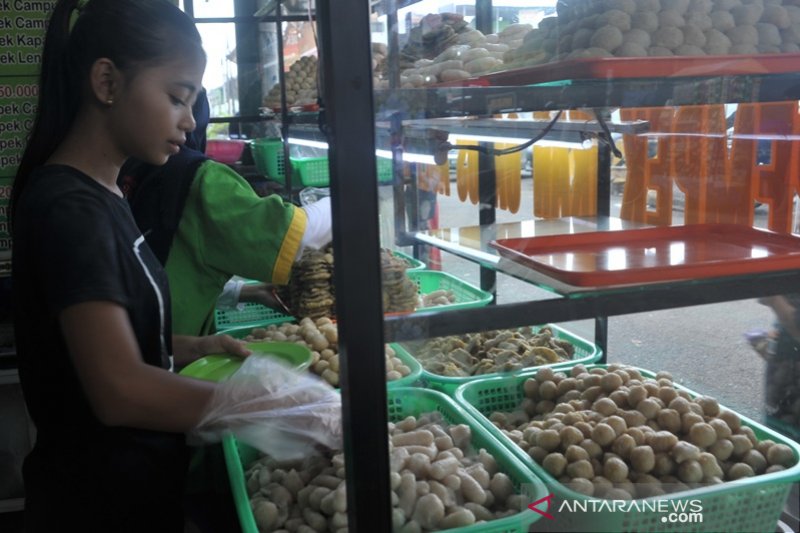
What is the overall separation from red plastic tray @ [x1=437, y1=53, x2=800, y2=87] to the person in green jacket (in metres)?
0.94

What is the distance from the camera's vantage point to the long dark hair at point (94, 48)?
52.9 inches

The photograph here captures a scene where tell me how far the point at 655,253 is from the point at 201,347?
120 centimetres

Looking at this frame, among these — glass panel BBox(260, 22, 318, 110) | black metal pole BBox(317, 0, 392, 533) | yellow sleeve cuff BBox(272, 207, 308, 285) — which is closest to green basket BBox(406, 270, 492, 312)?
black metal pole BBox(317, 0, 392, 533)

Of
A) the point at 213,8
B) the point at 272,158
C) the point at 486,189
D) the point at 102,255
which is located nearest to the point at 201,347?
the point at 102,255

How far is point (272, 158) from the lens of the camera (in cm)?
343

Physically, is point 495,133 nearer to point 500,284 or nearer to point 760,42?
point 500,284

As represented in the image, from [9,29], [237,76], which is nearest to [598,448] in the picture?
[9,29]

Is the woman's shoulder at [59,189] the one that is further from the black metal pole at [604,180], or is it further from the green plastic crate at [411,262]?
the black metal pole at [604,180]

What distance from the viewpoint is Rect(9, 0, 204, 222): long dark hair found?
134cm

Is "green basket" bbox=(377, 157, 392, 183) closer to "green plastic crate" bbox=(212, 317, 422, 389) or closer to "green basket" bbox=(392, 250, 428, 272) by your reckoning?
"green basket" bbox=(392, 250, 428, 272)

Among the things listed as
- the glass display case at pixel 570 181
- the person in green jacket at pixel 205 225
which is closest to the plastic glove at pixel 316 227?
the person in green jacket at pixel 205 225

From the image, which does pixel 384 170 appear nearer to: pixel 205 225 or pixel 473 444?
pixel 473 444
